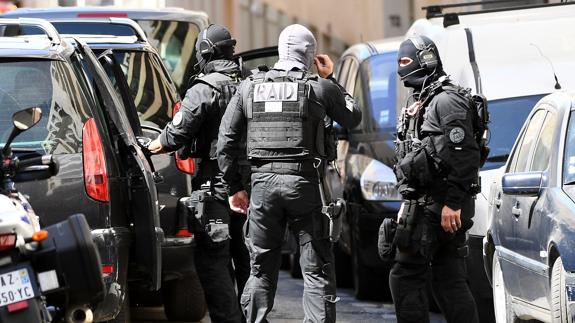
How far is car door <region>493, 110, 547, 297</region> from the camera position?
8.91 metres

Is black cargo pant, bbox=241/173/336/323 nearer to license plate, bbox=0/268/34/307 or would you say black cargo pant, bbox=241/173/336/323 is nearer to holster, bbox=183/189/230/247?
holster, bbox=183/189/230/247

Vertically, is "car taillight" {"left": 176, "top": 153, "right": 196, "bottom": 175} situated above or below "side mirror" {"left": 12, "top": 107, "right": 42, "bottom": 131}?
below

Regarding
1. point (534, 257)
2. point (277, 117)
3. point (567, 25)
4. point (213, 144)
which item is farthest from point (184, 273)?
point (567, 25)

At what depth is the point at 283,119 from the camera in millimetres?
8422

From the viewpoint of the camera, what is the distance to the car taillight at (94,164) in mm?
7637

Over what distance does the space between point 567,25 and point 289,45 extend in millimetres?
3845

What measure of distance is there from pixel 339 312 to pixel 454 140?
3.61 meters

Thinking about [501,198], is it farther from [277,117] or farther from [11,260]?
[11,260]

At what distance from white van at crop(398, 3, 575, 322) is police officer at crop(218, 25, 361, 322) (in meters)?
2.35

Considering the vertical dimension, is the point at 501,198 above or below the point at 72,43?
below

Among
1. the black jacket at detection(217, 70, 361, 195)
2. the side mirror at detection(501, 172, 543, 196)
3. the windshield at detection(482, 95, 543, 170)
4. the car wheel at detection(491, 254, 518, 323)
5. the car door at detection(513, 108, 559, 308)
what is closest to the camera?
the car door at detection(513, 108, 559, 308)

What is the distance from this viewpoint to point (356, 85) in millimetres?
14047

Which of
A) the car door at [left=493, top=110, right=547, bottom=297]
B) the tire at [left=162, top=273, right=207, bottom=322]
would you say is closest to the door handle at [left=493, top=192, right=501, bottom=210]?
the car door at [left=493, top=110, right=547, bottom=297]

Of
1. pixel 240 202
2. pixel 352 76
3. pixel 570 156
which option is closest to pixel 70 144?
pixel 240 202
